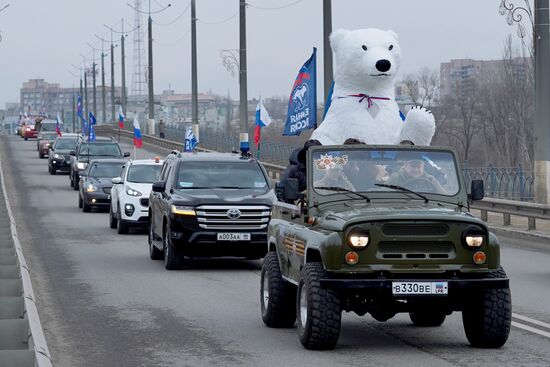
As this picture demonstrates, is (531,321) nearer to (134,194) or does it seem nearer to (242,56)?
(134,194)

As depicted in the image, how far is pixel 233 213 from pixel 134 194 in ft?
28.3

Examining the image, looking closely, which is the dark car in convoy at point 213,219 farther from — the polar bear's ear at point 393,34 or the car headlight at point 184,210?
the polar bear's ear at point 393,34

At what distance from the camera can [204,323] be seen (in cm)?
1356

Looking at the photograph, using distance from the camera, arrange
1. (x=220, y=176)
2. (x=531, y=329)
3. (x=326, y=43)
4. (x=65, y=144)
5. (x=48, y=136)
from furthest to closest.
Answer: (x=48, y=136) → (x=65, y=144) → (x=326, y=43) → (x=220, y=176) → (x=531, y=329)

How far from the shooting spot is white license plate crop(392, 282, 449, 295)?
10938 millimetres

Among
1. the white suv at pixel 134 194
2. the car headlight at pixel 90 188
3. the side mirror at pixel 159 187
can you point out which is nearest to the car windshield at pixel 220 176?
the side mirror at pixel 159 187

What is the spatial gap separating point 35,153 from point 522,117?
3013 centimetres

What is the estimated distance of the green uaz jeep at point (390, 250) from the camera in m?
11.0

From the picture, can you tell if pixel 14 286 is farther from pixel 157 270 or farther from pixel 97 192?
pixel 97 192

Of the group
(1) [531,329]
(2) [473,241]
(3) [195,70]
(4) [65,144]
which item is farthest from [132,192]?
(3) [195,70]

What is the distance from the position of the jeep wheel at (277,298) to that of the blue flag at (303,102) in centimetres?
1527

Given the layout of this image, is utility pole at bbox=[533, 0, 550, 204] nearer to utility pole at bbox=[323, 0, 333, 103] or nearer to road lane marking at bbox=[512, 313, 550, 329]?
utility pole at bbox=[323, 0, 333, 103]

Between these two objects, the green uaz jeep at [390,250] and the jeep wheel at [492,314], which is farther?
the jeep wheel at [492,314]

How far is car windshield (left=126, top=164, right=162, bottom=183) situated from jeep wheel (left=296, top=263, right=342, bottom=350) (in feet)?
58.9
